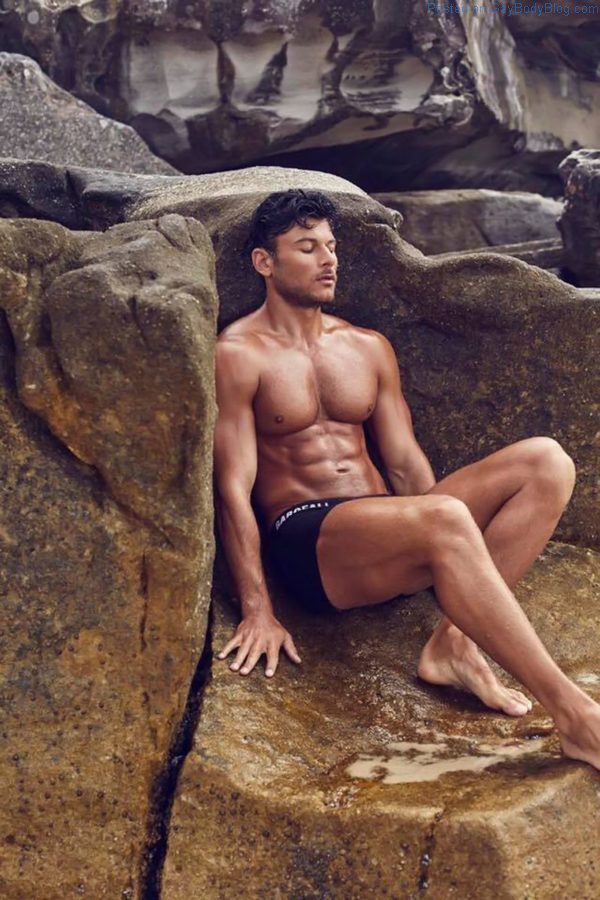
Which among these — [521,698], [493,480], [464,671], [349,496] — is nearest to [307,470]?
[349,496]

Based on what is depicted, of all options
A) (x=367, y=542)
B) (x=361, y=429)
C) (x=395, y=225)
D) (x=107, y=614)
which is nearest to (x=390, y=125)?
(x=395, y=225)

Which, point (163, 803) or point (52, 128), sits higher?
point (52, 128)

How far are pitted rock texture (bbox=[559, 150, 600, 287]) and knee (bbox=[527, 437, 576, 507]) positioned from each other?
3122mm

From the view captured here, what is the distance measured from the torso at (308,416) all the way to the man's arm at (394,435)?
0.06 metres

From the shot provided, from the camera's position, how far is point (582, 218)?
23.1ft

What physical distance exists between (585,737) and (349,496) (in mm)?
1242

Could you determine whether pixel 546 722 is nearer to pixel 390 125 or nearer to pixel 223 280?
pixel 223 280

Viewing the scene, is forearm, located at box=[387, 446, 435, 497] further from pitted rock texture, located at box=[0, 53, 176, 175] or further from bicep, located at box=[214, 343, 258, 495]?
pitted rock texture, located at box=[0, 53, 176, 175]

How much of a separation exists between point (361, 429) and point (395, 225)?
2.79 feet

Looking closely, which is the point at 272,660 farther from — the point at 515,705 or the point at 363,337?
the point at 363,337

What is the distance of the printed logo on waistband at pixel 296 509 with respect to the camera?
169 inches

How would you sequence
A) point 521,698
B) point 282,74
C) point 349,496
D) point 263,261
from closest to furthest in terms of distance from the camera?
point 521,698
point 349,496
point 263,261
point 282,74

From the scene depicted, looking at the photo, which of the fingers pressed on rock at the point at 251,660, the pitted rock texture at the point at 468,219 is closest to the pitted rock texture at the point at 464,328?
the fingers pressed on rock at the point at 251,660

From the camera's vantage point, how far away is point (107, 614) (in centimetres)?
362
